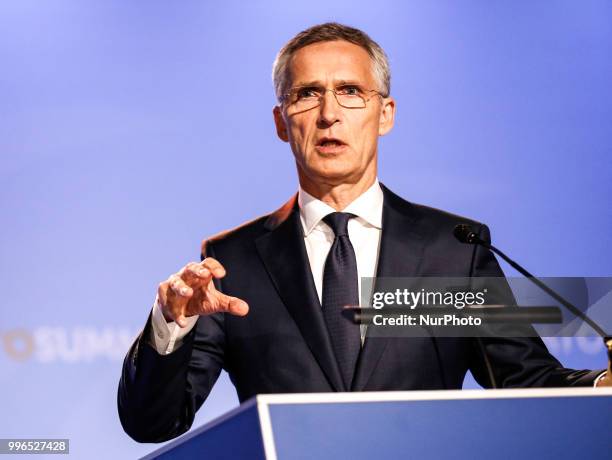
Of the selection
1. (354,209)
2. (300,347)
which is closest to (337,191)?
(354,209)

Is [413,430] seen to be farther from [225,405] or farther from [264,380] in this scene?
[225,405]

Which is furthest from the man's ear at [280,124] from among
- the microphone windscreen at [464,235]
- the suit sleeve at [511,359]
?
the microphone windscreen at [464,235]

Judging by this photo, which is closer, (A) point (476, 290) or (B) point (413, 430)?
(B) point (413, 430)

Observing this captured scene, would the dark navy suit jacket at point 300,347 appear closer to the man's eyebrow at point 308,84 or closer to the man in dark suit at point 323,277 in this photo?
the man in dark suit at point 323,277

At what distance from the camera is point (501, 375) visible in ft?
6.77

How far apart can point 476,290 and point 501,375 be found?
0.21 m

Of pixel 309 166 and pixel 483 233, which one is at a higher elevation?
pixel 309 166

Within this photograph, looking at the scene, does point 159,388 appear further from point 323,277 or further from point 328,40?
point 328,40

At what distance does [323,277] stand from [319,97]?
473 millimetres

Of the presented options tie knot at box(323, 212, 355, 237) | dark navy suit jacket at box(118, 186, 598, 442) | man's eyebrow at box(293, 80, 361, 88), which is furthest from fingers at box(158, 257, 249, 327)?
man's eyebrow at box(293, 80, 361, 88)

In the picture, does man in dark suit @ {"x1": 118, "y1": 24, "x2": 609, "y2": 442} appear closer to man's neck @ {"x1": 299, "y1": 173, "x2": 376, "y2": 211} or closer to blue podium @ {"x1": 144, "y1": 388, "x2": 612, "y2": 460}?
man's neck @ {"x1": 299, "y1": 173, "x2": 376, "y2": 211}

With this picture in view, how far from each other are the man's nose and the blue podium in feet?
3.77

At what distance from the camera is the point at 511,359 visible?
2045 millimetres

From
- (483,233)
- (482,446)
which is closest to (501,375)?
(483,233)
